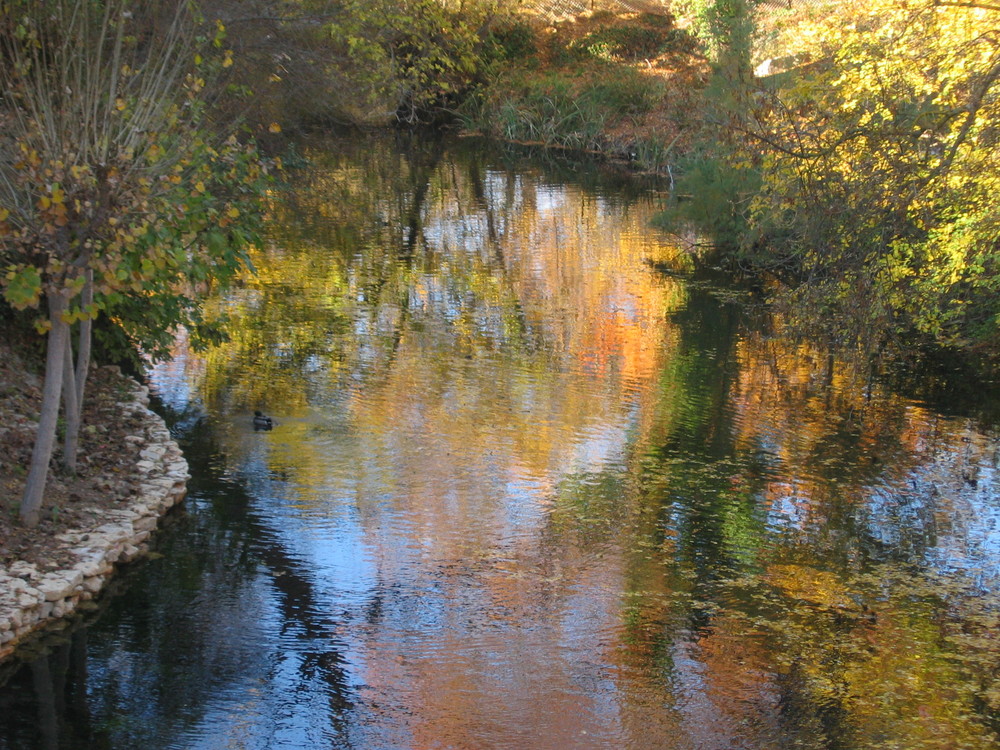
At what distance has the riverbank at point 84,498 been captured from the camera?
725cm

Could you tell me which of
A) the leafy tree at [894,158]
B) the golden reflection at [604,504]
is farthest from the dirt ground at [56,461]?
the leafy tree at [894,158]

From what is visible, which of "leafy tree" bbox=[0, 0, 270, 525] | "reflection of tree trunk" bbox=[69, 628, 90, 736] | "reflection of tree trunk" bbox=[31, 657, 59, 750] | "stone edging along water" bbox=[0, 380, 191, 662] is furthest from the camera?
"stone edging along water" bbox=[0, 380, 191, 662]

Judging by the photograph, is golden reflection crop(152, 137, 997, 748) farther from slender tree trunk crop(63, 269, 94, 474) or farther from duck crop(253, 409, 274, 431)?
slender tree trunk crop(63, 269, 94, 474)

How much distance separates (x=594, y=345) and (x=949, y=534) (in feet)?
20.5

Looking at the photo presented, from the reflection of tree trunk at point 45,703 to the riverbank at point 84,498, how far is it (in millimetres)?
243

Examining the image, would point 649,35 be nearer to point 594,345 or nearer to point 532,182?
point 532,182

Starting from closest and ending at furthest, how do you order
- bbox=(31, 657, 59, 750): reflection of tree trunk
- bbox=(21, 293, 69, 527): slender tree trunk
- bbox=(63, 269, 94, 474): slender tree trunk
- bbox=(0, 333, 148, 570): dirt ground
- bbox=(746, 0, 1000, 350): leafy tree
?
bbox=(31, 657, 59, 750): reflection of tree trunk
bbox=(21, 293, 69, 527): slender tree trunk
bbox=(0, 333, 148, 570): dirt ground
bbox=(63, 269, 94, 474): slender tree trunk
bbox=(746, 0, 1000, 350): leafy tree

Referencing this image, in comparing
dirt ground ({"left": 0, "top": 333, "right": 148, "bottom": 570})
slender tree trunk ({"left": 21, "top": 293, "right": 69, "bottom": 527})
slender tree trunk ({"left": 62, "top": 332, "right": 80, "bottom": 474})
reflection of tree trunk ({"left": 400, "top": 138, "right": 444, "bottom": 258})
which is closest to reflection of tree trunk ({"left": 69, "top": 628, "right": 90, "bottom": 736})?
dirt ground ({"left": 0, "top": 333, "right": 148, "bottom": 570})

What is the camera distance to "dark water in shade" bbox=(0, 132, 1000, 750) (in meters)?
6.59

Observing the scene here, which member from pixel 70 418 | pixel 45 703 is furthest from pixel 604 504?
pixel 45 703

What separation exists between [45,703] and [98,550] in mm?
1518

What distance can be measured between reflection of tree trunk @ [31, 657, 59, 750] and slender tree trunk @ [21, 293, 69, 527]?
1.27 meters

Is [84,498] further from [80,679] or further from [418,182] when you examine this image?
[418,182]

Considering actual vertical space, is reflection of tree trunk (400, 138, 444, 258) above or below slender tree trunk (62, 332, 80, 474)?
above
